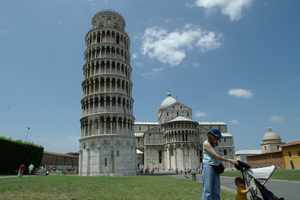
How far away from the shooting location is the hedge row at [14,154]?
1431 inches

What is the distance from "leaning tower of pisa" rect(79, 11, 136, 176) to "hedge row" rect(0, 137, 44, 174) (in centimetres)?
845

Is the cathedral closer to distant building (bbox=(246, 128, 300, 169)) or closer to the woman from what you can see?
distant building (bbox=(246, 128, 300, 169))

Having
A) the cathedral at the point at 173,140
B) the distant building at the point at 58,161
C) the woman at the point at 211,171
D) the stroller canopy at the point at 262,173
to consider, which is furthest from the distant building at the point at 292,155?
the distant building at the point at 58,161

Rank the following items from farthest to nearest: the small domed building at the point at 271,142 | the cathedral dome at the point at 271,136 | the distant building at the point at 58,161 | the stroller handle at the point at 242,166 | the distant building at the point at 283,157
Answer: the cathedral dome at the point at 271,136 < the small domed building at the point at 271,142 < the distant building at the point at 58,161 < the distant building at the point at 283,157 < the stroller handle at the point at 242,166

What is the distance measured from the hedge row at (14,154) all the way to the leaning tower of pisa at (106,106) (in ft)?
27.7

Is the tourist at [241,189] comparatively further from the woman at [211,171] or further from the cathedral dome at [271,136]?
the cathedral dome at [271,136]

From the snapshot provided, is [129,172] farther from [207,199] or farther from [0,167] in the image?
[207,199]

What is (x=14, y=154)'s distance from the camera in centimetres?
3828

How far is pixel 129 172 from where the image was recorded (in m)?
44.8

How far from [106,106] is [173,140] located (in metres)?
33.8

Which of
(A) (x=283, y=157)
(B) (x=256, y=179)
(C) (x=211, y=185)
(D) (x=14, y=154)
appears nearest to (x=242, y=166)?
(B) (x=256, y=179)

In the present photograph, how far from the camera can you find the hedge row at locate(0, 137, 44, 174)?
36344 mm

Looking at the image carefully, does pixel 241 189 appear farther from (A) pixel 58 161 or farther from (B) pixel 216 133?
(A) pixel 58 161

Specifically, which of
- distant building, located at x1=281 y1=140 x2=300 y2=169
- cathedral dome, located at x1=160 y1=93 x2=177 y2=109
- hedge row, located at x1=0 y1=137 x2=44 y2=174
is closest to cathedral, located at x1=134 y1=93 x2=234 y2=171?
cathedral dome, located at x1=160 y1=93 x2=177 y2=109
